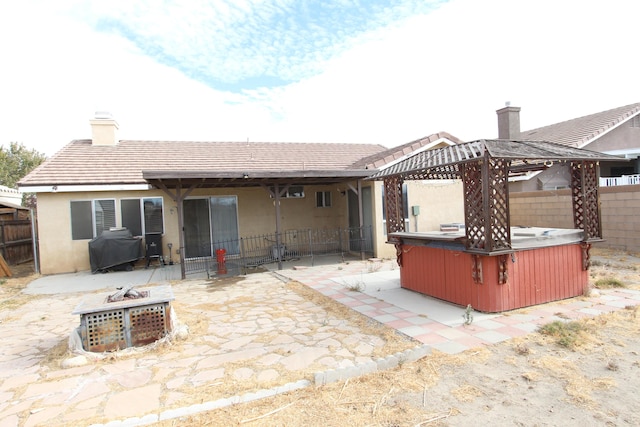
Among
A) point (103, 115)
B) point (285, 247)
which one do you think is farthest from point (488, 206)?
point (103, 115)

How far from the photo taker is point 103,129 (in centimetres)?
1285

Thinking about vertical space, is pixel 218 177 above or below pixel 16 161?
below

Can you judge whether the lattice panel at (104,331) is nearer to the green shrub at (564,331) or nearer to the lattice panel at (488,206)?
the lattice panel at (488,206)

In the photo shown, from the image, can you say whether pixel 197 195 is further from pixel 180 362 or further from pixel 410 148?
pixel 180 362

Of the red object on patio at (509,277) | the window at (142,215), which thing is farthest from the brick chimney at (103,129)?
the red object on patio at (509,277)

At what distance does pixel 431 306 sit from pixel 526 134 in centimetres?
1786

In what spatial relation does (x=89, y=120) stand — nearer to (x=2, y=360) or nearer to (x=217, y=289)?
(x=217, y=289)

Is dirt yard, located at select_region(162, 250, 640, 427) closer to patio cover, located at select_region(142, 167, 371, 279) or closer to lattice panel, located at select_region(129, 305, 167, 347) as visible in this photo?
lattice panel, located at select_region(129, 305, 167, 347)

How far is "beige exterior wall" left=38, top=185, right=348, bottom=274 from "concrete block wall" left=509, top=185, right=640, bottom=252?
6.35 meters

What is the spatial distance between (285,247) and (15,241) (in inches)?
379

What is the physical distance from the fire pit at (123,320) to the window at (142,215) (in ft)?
22.6

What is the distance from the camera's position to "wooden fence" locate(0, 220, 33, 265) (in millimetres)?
11950

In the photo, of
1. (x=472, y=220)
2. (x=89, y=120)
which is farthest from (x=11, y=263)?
(x=472, y=220)

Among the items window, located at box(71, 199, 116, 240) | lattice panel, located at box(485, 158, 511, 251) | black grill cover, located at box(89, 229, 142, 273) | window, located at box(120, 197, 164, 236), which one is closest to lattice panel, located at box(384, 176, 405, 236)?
lattice panel, located at box(485, 158, 511, 251)
